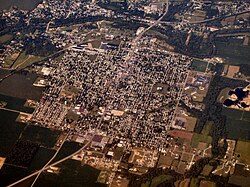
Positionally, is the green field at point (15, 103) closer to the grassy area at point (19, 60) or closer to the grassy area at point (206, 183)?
the grassy area at point (19, 60)

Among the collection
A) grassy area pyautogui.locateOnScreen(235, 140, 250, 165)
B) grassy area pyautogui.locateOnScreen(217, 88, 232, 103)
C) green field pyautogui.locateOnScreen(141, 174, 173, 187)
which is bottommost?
green field pyautogui.locateOnScreen(141, 174, 173, 187)

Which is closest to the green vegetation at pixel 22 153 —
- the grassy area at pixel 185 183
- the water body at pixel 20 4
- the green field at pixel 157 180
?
the green field at pixel 157 180

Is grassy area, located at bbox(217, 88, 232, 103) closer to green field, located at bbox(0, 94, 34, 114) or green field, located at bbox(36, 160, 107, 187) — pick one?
green field, located at bbox(36, 160, 107, 187)

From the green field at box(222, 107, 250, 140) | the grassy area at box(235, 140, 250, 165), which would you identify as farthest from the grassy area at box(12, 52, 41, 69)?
the grassy area at box(235, 140, 250, 165)

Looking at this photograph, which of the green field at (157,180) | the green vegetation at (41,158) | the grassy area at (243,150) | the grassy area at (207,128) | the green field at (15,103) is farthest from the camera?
the green field at (15,103)

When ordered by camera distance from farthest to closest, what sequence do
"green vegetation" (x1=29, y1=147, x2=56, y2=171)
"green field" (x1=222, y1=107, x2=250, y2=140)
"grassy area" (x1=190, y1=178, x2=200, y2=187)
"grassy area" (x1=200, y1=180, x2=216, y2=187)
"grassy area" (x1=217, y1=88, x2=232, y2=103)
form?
1. "grassy area" (x1=217, y1=88, x2=232, y2=103)
2. "green field" (x1=222, y1=107, x2=250, y2=140)
3. "green vegetation" (x1=29, y1=147, x2=56, y2=171)
4. "grassy area" (x1=190, y1=178, x2=200, y2=187)
5. "grassy area" (x1=200, y1=180, x2=216, y2=187)
